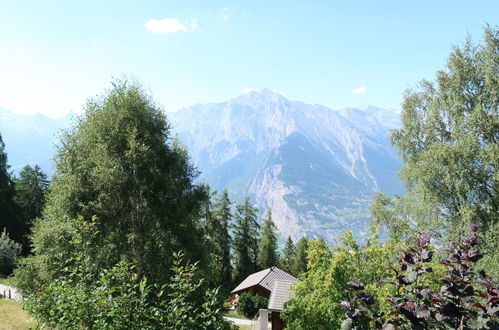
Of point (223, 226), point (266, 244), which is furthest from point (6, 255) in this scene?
point (266, 244)

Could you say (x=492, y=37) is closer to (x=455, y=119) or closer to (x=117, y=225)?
(x=455, y=119)

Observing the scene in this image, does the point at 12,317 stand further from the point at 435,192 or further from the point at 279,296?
the point at 435,192

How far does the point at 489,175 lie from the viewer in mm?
17250

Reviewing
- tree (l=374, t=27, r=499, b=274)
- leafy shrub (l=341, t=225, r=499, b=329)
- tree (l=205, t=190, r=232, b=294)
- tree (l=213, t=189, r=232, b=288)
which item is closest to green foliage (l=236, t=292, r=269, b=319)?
tree (l=205, t=190, r=232, b=294)

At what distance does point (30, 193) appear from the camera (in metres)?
55.5

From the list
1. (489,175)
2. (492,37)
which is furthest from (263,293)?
(492,37)

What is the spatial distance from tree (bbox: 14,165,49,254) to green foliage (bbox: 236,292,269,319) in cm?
3374

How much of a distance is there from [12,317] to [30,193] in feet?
135

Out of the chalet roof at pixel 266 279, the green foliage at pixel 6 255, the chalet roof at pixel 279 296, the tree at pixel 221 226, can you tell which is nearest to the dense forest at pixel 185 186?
the chalet roof at pixel 279 296

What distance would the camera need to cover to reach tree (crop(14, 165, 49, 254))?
2115 inches

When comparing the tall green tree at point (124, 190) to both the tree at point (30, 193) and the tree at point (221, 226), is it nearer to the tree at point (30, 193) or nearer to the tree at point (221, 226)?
the tree at point (221, 226)

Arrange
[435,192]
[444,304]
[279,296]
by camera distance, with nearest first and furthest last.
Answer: [444,304] < [435,192] < [279,296]

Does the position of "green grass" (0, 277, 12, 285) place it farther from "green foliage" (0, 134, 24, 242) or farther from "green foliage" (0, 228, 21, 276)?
"green foliage" (0, 134, 24, 242)

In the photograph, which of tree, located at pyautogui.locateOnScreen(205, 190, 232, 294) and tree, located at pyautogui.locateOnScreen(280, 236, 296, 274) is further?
tree, located at pyautogui.locateOnScreen(280, 236, 296, 274)
